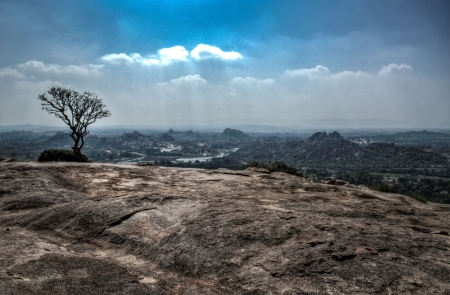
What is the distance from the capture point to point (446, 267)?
8.99 metres

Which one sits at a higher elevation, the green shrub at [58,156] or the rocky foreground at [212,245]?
the green shrub at [58,156]

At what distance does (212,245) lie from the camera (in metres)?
10.1

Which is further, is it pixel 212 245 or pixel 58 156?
pixel 58 156

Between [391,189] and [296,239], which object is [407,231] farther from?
[391,189]

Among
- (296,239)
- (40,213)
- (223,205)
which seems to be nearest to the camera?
Answer: (296,239)

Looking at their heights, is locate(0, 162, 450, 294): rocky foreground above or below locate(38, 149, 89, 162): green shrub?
below

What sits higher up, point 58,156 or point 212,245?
point 58,156

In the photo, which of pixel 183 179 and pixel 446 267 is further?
pixel 183 179

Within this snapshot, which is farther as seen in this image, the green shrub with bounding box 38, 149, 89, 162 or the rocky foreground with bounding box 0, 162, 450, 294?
the green shrub with bounding box 38, 149, 89, 162

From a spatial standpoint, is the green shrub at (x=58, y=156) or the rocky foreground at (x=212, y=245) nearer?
the rocky foreground at (x=212, y=245)

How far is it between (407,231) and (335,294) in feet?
22.1

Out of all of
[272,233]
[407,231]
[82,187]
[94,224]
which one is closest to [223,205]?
[272,233]

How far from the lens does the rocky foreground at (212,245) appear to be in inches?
314

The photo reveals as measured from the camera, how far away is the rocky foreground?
7.99 meters
